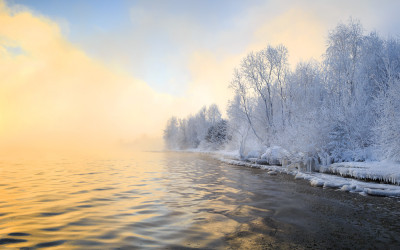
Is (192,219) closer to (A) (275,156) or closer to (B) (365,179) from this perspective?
(B) (365,179)

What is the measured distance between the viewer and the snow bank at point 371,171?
42.7 ft

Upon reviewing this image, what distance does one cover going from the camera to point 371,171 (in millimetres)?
14125

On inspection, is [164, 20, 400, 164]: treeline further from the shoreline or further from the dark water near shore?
the dark water near shore

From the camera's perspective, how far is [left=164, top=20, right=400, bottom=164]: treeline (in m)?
17.9

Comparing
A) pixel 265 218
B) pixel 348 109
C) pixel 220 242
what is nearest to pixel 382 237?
pixel 265 218

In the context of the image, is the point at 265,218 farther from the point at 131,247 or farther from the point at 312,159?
the point at 312,159

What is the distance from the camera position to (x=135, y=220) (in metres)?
6.98

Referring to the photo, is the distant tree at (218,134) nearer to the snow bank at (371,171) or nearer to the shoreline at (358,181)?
the shoreline at (358,181)

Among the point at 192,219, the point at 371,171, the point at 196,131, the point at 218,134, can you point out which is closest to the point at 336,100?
the point at 371,171

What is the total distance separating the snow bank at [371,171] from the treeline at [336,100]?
3.61 feet

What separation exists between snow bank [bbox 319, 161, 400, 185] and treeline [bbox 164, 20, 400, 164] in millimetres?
1102

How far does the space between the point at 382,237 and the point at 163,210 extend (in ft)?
21.0

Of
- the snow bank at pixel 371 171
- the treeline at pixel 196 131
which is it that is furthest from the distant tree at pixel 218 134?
the snow bank at pixel 371 171

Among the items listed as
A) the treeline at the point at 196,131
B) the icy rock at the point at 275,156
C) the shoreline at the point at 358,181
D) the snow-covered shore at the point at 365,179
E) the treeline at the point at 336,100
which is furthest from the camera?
the treeline at the point at 196,131
